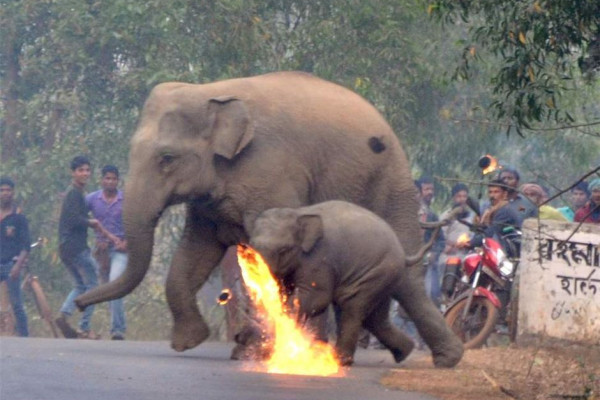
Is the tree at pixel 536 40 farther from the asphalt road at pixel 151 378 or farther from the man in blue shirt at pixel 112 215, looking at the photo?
the man in blue shirt at pixel 112 215

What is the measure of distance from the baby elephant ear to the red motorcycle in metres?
3.13

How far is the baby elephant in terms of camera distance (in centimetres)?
1186

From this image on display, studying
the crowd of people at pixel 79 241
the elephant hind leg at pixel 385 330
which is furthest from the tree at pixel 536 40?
the crowd of people at pixel 79 241

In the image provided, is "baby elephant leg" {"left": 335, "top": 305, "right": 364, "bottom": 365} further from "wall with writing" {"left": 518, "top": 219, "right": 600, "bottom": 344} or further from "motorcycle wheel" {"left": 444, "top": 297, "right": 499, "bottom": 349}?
"motorcycle wheel" {"left": 444, "top": 297, "right": 499, "bottom": 349}

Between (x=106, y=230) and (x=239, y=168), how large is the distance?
4030 millimetres

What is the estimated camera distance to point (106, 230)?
16.5 m

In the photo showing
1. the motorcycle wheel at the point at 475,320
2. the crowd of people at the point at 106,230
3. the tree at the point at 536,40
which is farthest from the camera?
the crowd of people at the point at 106,230

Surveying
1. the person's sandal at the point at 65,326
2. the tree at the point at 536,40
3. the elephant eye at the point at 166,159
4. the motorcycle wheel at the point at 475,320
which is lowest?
the person's sandal at the point at 65,326

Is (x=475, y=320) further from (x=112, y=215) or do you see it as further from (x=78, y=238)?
(x=78, y=238)

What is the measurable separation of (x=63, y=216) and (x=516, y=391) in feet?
23.8

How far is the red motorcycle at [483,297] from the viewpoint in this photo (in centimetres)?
1463

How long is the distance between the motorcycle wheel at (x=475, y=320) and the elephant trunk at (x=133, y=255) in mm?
3144

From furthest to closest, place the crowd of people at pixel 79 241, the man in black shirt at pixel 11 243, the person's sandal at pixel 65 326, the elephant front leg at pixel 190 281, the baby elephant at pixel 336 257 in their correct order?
1. the man in black shirt at pixel 11 243
2. the crowd of people at pixel 79 241
3. the person's sandal at pixel 65 326
4. the elephant front leg at pixel 190 281
5. the baby elephant at pixel 336 257

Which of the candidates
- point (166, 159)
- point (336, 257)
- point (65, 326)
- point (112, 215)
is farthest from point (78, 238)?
point (336, 257)
